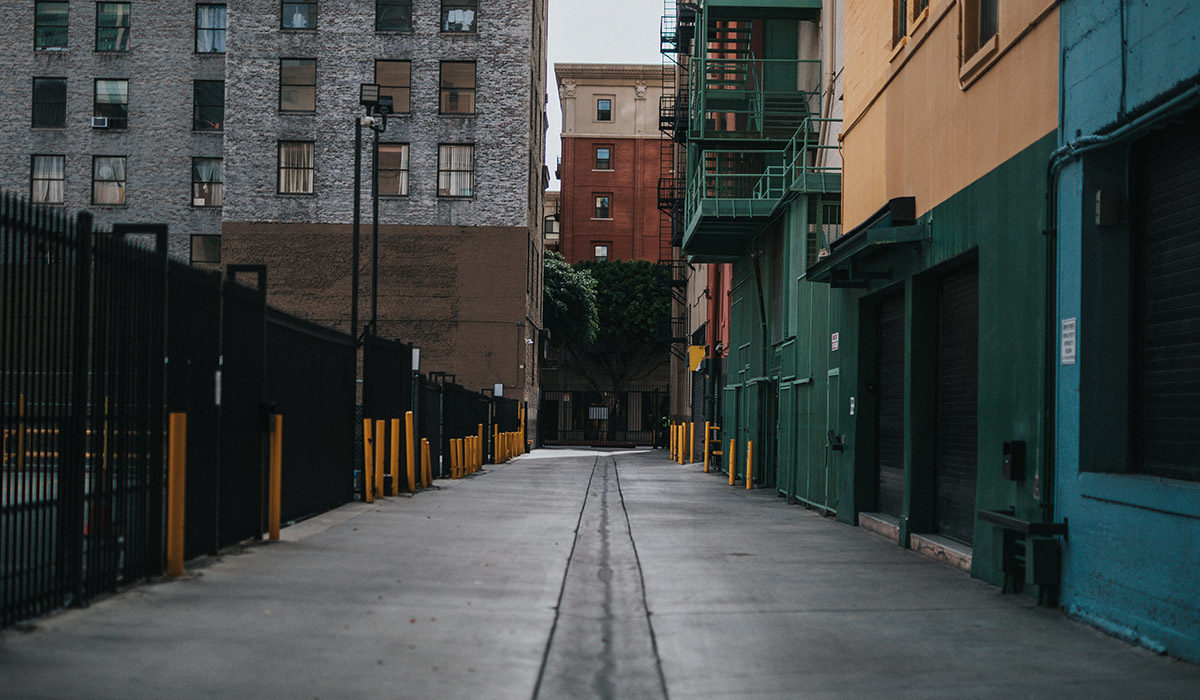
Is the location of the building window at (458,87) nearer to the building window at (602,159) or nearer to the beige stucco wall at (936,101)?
the building window at (602,159)

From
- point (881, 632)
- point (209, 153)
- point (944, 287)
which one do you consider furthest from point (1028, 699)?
point (209, 153)

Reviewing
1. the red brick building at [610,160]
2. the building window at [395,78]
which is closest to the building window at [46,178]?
the building window at [395,78]

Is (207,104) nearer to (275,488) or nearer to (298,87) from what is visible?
(298,87)

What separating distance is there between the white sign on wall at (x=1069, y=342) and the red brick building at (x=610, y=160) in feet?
219

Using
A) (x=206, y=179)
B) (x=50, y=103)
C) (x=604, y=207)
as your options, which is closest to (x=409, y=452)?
(x=206, y=179)

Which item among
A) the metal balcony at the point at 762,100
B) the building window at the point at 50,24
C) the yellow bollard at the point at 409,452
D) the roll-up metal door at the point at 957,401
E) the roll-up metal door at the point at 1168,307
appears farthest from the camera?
the building window at the point at 50,24

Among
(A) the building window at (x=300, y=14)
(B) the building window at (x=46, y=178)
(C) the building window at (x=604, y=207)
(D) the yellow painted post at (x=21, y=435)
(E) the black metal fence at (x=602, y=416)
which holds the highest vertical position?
(A) the building window at (x=300, y=14)

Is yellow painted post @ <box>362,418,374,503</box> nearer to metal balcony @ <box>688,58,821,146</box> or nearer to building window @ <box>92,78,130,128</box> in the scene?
metal balcony @ <box>688,58,821,146</box>

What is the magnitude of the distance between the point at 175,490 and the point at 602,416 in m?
56.9

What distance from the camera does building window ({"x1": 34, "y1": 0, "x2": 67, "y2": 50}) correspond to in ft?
160

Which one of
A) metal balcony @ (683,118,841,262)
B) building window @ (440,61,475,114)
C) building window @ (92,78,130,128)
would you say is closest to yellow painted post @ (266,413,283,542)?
metal balcony @ (683,118,841,262)

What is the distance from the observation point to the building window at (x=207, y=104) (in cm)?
4888

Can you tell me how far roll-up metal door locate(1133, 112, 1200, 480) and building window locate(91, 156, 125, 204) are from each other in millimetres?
47978

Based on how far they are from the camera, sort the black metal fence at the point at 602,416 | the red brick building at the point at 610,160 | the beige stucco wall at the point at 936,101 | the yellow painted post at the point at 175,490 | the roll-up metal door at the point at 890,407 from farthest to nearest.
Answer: the red brick building at the point at 610,160, the black metal fence at the point at 602,416, the roll-up metal door at the point at 890,407, the beige stucco wall at the point at 936,101, the yellow painted post at the point at 175,490
